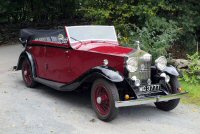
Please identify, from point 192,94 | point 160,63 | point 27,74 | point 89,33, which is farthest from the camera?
point 27,74

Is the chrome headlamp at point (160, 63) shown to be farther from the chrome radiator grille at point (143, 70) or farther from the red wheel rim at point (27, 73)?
the red wheel rim at point (27, 73)

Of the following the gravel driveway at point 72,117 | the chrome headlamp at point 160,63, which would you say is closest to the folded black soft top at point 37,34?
the gravel driveway at point 72,117

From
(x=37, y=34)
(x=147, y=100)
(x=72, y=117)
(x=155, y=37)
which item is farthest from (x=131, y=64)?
(x=155, y=37)

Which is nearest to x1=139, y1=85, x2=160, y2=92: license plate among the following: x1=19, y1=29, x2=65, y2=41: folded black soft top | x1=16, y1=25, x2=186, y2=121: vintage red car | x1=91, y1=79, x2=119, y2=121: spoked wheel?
x1=16, y1=25, x2=186, y2=121: vintage red car

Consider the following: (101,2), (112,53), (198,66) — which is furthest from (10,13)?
(112,53)

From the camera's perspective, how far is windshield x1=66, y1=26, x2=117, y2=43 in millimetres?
8414

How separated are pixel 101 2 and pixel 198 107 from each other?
591 centimetres

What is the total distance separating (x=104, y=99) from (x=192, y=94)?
289 cm

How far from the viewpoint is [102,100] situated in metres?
7.16

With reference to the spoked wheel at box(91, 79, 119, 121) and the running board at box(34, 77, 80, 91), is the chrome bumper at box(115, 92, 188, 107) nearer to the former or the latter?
the spoked wheel at box(91, 79, 119, 121)

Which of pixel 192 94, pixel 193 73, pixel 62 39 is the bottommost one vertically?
pixel 192 94

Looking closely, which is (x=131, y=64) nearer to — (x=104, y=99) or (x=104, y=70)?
(x=104, y=70)

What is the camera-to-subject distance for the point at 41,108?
306 inches

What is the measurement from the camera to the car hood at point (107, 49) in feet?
24.6
